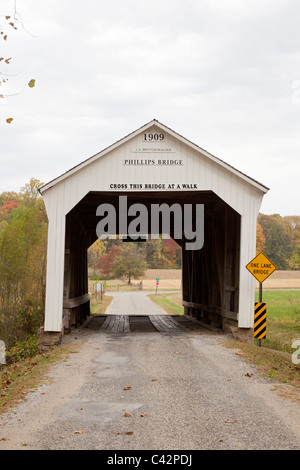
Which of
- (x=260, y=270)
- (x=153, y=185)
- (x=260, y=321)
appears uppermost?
(x=153, y=185)

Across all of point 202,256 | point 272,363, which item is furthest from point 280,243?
point 272,363

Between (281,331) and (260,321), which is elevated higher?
(260,321)

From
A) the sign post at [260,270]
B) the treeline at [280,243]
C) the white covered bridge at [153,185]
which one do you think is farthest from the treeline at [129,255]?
the sign post at [260,270]

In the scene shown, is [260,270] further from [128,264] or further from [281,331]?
[128,264]

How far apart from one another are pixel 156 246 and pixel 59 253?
65805 millimetres

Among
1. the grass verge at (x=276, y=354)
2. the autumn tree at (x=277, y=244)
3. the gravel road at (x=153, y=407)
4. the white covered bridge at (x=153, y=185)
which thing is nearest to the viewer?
the gravel road at (x=153, y=407)

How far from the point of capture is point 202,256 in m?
17.8

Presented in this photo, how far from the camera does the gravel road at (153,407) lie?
505 centimetres

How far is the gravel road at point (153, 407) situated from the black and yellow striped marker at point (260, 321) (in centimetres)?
188

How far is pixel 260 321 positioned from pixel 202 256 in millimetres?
5591

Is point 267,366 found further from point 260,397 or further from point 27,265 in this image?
point 27,265

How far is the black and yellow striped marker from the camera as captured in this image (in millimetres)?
12383

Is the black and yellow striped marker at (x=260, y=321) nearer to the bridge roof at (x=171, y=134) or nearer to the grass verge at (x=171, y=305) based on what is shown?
the bridge roof at (x=171, y=134)
